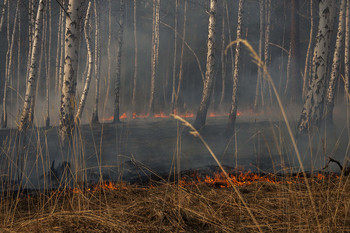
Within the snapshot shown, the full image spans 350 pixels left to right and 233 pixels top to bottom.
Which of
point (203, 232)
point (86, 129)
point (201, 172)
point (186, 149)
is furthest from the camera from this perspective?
point (86, 129)

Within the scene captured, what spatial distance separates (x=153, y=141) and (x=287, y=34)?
58.7 feet

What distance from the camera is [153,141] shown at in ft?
34.5

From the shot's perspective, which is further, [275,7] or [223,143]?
[275,7]

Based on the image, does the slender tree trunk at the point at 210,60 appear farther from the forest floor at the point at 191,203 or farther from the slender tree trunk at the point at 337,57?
the slender tree trunk at the point at 337,57

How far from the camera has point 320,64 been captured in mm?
8031

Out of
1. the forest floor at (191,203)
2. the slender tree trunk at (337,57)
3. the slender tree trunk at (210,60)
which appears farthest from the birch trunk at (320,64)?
the slender tree trunk at (210,60)

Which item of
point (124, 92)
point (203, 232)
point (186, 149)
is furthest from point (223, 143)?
point (124, 92)

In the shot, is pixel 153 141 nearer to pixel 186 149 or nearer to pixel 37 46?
pixel 186 149

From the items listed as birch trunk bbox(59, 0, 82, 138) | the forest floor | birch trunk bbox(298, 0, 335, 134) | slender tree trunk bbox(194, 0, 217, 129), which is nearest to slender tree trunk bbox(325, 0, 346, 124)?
birch trunk bbox(298, 0, 335, 134)

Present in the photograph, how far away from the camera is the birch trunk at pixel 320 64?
7977mm

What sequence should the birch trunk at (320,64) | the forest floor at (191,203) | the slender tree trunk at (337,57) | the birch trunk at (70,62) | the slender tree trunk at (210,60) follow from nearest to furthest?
the forest floor at (191,203), the birch trunk at (70,62), the birch trunk at (320,64), the slender tree trunk at (210,60), the slender tree trunk at (337,57)

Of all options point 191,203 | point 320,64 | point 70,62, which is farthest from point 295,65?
point 191,203

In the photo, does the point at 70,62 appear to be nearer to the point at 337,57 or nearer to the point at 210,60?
the point at 210,60

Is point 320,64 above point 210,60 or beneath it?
beneath
